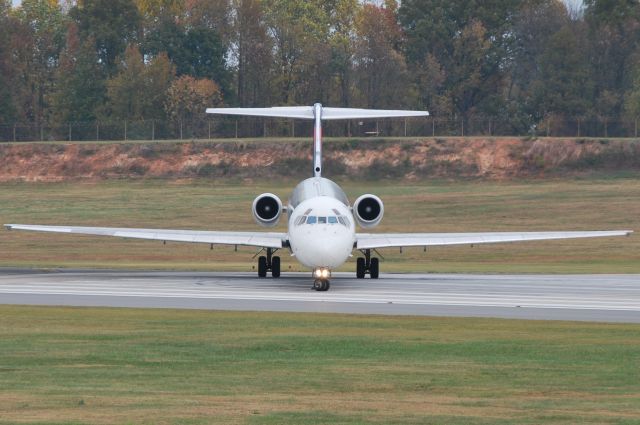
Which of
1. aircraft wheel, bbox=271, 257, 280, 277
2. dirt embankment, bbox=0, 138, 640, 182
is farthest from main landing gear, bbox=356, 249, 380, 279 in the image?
dirt embankment, bbox=0, 138, 640, 182

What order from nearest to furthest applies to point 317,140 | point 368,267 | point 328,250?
point 328,250 → point 368,267 → point 317,140

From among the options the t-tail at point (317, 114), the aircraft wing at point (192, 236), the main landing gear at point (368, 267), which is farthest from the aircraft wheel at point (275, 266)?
the t-tail at point (317, 114)

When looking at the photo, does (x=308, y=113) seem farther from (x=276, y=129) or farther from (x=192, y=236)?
(x=276, y=129)

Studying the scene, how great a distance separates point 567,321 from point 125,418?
45.0 feet

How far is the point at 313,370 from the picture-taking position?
64.8ft

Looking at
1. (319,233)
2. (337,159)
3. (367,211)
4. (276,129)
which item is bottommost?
(319,233)

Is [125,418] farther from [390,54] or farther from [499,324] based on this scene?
[390,54]

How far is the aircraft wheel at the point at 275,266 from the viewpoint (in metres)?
42.9

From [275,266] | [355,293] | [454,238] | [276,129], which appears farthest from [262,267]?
[276,129]

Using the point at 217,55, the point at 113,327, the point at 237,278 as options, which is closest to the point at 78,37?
the point at 217,55

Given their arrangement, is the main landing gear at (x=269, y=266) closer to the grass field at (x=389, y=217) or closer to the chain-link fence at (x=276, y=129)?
the grass field at (x=389, y=217)

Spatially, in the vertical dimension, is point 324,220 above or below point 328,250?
above

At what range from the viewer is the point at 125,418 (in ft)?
50.8

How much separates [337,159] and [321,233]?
6178 cm
